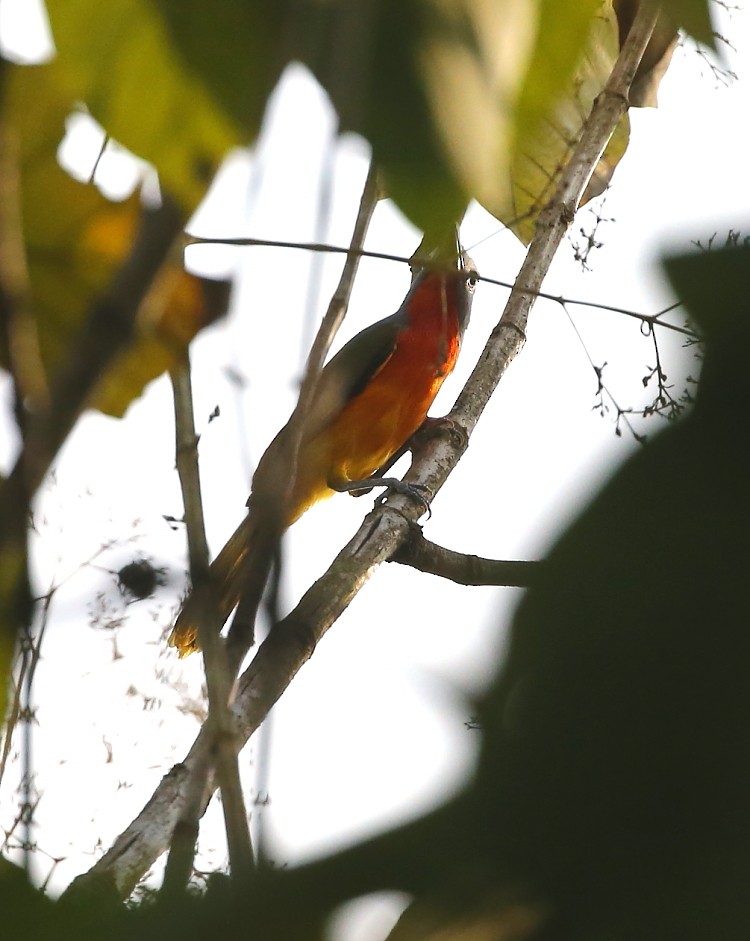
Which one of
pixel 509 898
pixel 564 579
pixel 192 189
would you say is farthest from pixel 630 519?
pixel 192 189

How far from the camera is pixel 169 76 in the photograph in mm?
715

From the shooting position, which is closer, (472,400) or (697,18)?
(697,18)

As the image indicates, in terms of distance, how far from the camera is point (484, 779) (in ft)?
1.45

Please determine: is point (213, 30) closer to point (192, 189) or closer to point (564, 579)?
point (192, 189)

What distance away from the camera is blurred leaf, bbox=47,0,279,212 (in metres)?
0.66

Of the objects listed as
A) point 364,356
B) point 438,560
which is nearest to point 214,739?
point 438,560

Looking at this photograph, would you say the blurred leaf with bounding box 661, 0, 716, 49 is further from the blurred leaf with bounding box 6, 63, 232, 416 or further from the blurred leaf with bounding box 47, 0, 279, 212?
the blurred leaf with bounding box 6, 63, 232, 416

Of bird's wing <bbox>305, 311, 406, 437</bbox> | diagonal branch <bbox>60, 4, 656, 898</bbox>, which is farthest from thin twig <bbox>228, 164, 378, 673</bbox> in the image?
bird's wing <bbox>305, 311, 406, 437</bbox>

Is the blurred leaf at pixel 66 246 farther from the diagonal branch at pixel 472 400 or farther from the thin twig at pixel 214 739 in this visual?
the diagonal branch at pixel 472 400

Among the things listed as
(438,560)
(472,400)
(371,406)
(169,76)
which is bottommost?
(169,76)

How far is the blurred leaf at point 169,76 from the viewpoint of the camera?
2.15 ft

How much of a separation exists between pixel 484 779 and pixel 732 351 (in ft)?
0.67

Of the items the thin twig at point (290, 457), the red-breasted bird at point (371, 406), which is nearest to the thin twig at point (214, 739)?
the thin twig at point (290, 457)

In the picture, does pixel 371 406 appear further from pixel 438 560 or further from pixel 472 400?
pixel 438 560
